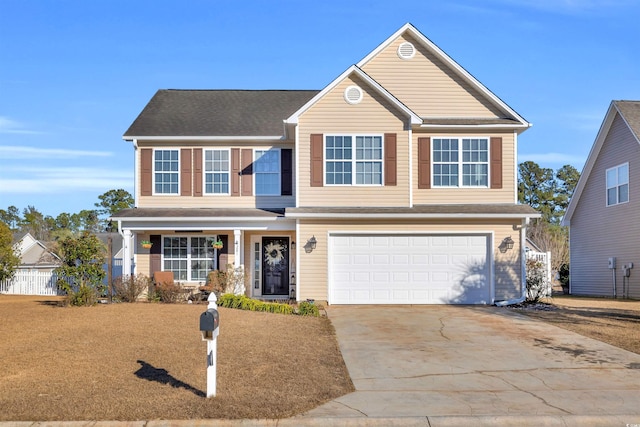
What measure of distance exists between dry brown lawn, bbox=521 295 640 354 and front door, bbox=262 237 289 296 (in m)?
7.99

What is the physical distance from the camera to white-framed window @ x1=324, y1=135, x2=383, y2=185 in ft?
66.2

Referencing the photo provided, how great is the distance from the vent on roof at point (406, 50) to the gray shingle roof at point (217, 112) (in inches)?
182

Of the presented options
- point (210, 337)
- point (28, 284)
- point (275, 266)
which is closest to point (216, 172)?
point (275, 266)

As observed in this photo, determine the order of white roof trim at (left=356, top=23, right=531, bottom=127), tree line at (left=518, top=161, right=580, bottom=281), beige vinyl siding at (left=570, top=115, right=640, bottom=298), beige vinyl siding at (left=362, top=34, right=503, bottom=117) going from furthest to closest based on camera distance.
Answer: tree line at (left=518, top=161, right=580, bottom=281) → beige vinyl siding at (left=570, top=115, right=640, bottom=298) → beige vinyl siding at (left=362, top=34, right=503, bottom=117) → white roof trim at (left=356, top=23, right=531, bottom=127)

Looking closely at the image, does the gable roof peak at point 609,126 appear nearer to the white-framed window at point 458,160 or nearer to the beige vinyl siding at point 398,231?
the white-framed window at point 458,160

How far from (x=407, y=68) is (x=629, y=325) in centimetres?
1069

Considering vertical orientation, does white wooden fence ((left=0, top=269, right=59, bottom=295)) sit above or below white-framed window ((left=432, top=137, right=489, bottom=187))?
below

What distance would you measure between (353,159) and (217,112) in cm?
631

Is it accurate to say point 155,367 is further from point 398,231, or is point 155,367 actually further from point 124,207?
point 124,207

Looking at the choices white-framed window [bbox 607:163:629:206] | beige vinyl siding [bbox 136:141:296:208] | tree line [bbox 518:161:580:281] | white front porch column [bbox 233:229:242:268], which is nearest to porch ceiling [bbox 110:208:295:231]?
white front porch column [bbox 233:229:242:268]

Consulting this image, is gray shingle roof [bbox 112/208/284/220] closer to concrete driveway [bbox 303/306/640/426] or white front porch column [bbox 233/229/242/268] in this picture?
white front porch column [bbox 233/229/242/268]

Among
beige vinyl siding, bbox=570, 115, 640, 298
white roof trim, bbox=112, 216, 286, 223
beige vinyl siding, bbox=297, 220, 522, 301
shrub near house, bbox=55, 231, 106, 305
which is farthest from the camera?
beige vinyl siding, bbox=570, 115, 640, 298

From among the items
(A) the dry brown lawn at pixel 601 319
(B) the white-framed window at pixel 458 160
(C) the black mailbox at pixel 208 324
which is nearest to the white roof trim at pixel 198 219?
(B) the white-framed window at pixel 458 160

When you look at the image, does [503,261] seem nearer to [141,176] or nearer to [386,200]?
[386,200]
